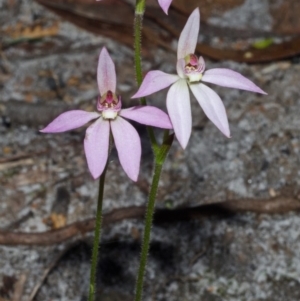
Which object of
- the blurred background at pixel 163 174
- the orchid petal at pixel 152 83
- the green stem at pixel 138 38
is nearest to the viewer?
the orchid petal at pixel 152 83

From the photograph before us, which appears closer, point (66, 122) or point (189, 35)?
point (66, 122)

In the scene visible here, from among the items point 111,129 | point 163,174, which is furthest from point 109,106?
point 163,174

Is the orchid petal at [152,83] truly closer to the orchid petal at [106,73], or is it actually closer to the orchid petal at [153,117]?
the orchid petal at [153,117]

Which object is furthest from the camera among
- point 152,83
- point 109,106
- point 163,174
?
point 163,174

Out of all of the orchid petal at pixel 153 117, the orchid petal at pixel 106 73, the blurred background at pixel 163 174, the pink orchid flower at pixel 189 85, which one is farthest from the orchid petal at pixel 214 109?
the blurred background at pixel 163 174

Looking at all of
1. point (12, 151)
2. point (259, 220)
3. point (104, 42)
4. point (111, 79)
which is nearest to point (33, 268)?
point (12, 151)

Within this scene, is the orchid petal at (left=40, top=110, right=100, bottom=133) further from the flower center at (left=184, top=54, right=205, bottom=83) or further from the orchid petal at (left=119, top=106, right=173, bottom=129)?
the flower center at (left=184, top=54, right=205, bottom=83)

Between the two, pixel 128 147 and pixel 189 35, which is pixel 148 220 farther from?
pixel 189 35
